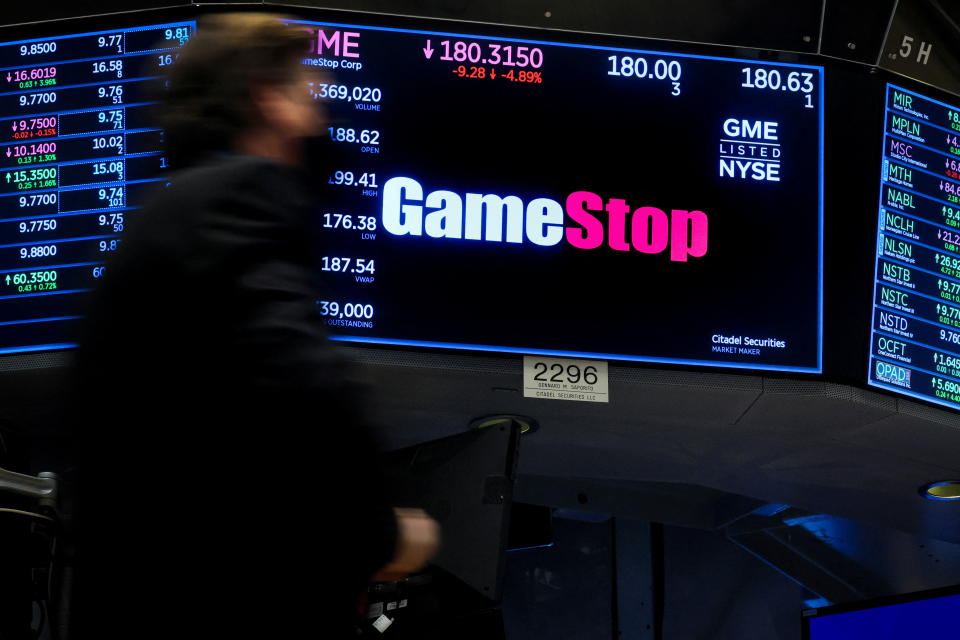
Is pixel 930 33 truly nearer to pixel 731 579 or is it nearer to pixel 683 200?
pixel 683 200

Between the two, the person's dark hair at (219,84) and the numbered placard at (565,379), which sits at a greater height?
the person's dark hair at (219,84)

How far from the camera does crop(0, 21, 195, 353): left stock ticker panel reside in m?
3.35

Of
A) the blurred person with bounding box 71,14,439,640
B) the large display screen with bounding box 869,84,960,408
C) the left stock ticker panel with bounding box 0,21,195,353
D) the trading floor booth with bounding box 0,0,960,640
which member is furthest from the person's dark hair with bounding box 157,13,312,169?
the large display screen with bounding box 869,84,960,408

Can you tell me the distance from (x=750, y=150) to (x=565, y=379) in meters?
0.85

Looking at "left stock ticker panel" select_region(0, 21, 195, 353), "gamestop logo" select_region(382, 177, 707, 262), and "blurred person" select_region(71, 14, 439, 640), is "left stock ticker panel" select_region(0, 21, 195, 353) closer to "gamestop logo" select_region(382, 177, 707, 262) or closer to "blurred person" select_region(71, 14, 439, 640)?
"gamestop logo" select_region(382, 177, 707, 262)

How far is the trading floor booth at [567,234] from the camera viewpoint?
3.32 metres

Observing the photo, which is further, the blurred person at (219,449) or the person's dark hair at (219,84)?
the person's dark hair at (219,84)

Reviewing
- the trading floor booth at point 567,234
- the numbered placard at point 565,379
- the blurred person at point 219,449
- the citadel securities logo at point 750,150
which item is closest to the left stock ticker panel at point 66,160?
the trading floor booth at point 567,234

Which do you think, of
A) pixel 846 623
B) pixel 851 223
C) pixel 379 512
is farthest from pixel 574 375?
pixel 379 512

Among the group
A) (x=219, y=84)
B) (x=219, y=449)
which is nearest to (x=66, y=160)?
(x=219, y=84)

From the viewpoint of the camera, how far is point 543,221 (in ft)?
11.2

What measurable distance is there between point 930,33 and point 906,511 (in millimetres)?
1577

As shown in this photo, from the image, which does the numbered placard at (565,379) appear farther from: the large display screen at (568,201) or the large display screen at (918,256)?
the large display screen at (918,256)

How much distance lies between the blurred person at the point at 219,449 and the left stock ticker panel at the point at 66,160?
1.93 metres
